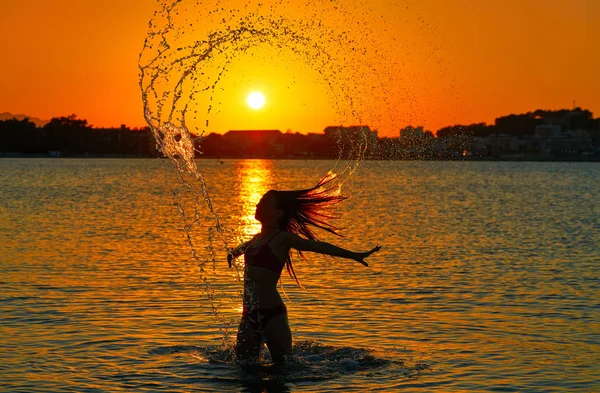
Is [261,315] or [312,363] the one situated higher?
[261,315]

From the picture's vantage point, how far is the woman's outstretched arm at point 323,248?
1461 centimetres

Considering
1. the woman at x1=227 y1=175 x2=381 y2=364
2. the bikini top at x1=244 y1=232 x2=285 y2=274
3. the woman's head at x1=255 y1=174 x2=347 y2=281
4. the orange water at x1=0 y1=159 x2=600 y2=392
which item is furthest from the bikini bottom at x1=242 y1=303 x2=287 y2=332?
the woman's head at x1=255 y1=174 x2=347 y2=281

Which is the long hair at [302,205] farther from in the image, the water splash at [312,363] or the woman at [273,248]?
the water splash at [312,363]

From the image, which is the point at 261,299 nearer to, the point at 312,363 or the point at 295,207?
the point at 295,207

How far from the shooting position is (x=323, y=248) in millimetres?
14719

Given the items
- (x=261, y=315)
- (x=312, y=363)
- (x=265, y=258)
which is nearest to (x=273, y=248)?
(x=265, y=258)

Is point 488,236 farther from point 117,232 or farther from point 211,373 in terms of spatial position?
point 211,373

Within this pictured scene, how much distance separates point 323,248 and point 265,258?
998mm

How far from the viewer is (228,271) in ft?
99.0

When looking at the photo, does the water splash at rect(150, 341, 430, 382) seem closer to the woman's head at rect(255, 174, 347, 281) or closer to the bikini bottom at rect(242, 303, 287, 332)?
the bikini bottom at rect(242, 303, 287, 332)

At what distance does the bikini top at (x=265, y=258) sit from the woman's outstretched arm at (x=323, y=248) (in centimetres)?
28

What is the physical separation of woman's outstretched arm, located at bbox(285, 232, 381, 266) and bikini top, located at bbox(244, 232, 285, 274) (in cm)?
28

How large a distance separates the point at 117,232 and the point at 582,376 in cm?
3181

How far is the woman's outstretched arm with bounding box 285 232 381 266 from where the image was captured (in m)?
14.6
